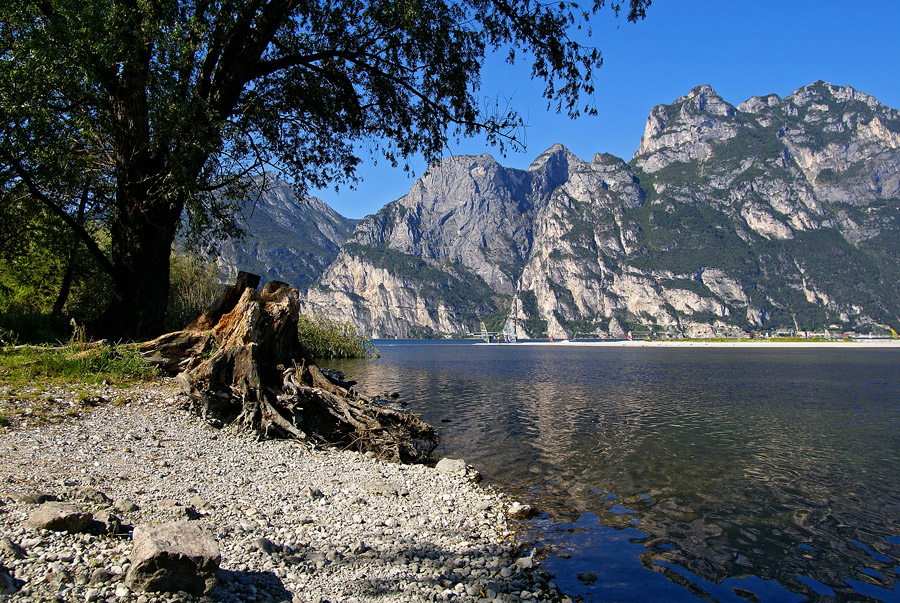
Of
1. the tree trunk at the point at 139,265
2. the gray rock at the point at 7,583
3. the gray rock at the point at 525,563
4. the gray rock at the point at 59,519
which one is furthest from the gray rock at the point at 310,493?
the tree trunk at the point at 139,265

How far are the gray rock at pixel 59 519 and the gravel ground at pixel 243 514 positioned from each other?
96mm

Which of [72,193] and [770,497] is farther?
[72,193]

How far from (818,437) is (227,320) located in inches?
899

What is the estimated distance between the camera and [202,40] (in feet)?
37.5

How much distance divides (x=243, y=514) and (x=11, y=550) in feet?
10.7

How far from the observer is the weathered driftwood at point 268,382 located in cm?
1137

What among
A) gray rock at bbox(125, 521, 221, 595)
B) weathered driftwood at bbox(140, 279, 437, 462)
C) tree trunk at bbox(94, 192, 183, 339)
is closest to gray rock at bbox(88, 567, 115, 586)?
gray rock at bbox(125, 521, 221, 595)

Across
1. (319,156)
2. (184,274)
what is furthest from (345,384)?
(184,274)

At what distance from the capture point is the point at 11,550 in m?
4.02

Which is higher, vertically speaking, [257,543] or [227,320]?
[227,320]

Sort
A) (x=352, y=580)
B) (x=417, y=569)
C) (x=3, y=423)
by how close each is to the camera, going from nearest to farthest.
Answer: (x=352, y=580) < (x=417, y=569) < (x=3, y=423)

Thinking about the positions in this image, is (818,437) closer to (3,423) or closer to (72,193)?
(3,423)

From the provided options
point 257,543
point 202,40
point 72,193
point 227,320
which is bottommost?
point 257,543

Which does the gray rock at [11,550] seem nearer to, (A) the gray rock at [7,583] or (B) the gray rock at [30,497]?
(A) the gray rock at [7,583]
